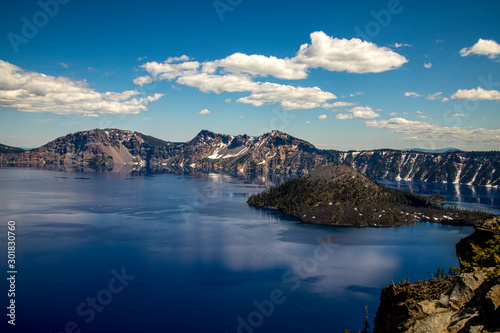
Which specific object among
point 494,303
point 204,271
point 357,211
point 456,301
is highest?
point 494,303

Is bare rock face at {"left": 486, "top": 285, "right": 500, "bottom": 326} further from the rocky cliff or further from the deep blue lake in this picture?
the deep blue lake

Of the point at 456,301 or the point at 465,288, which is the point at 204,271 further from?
the point at 465,288

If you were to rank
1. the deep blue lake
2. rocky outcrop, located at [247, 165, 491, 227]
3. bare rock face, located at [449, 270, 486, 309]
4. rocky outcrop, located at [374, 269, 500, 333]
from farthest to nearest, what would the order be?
rocky outcrop, located at [247, 165, 491, 227]
the deep blue lake
bare rock face, located at [449, 270, 486, 309]
rocky outcrop, located at [374, 269, 500, 333]

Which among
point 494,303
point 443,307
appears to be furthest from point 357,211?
point 494,303

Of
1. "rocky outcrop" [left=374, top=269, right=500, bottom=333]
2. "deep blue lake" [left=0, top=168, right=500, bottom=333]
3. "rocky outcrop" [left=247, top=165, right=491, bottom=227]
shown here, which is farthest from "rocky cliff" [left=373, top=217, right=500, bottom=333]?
"rocky outcrop" [left=247, top=165, right=491, bottom=227]

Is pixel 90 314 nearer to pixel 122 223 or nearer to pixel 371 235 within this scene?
pixel 122 223

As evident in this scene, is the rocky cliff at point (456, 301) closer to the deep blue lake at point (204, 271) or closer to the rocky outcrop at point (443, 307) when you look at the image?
the rocky outcrop at point (443, 307)

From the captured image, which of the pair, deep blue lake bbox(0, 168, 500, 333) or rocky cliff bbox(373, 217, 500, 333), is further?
deep blue lake bbox(0, 168, 500, 333)

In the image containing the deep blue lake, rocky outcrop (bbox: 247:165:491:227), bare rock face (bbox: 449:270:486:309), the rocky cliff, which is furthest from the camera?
rocky outcrop (bbox: 247:165:491:227)

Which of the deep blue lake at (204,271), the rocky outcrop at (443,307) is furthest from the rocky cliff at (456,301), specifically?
the deep blue lake at (204,271)
